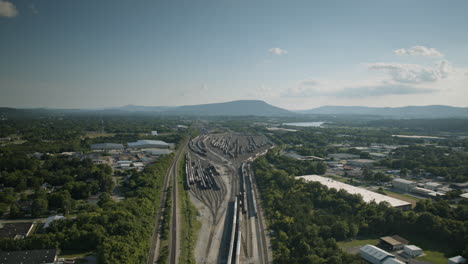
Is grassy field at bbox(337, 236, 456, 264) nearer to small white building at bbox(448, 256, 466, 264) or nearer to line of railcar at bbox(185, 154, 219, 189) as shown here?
small white building at bbox(448, 256, 466, 264)

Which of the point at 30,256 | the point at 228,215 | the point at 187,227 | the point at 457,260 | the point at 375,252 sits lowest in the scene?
the point at 228,215

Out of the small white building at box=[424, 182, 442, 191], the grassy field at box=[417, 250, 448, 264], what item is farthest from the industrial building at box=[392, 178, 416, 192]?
the grassy field at box=[417, 250, 448, 264]

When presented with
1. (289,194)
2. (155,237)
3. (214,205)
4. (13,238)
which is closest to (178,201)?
(214,205)

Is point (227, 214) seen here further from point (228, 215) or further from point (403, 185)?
point (403, 185)

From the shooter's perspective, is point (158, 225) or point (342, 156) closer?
point (158, 225)

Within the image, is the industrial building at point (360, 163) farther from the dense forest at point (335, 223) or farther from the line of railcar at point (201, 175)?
the line of railcar at point (201, 175)

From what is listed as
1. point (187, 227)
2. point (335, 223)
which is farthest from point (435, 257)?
point (187, 227)

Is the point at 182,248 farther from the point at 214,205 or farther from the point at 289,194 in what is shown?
the point at 289,194
